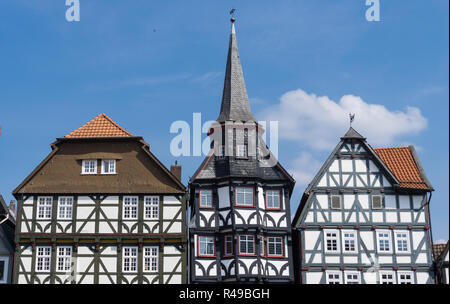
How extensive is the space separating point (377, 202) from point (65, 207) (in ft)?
57.3

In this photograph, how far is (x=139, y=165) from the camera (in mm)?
39219

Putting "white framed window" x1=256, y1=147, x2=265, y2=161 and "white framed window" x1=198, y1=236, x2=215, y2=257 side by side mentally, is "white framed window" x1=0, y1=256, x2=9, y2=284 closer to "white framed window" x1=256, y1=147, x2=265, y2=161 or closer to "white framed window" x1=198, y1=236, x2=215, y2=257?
"white framed window" x1=198, y1=236, x2=215, y2=257

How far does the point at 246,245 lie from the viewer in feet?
123

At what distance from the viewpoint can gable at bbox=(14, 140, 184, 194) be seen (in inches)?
1517

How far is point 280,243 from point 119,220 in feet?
29.4

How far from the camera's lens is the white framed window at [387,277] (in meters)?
38.0

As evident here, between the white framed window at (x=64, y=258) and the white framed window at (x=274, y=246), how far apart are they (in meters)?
10.8

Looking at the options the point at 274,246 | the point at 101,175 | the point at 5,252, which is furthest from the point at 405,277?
the point at 5,252

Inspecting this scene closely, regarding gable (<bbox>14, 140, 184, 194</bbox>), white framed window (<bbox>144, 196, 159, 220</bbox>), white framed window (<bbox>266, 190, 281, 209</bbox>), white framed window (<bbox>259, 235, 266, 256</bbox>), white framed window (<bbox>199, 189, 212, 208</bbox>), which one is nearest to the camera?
white framed window (<bbox>259, 235, 266, 256</bbox>)

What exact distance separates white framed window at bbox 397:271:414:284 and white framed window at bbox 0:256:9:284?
21.3 meters

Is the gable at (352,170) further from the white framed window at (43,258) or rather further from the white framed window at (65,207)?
the white framed window at (43,258)

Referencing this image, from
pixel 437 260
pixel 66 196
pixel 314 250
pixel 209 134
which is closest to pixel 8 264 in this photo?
pixel 66 196

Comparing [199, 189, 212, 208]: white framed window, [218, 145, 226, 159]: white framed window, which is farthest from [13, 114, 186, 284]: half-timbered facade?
[218, 145, 226, 159]: white framed window

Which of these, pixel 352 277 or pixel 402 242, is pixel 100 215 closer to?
pixel 352 277
